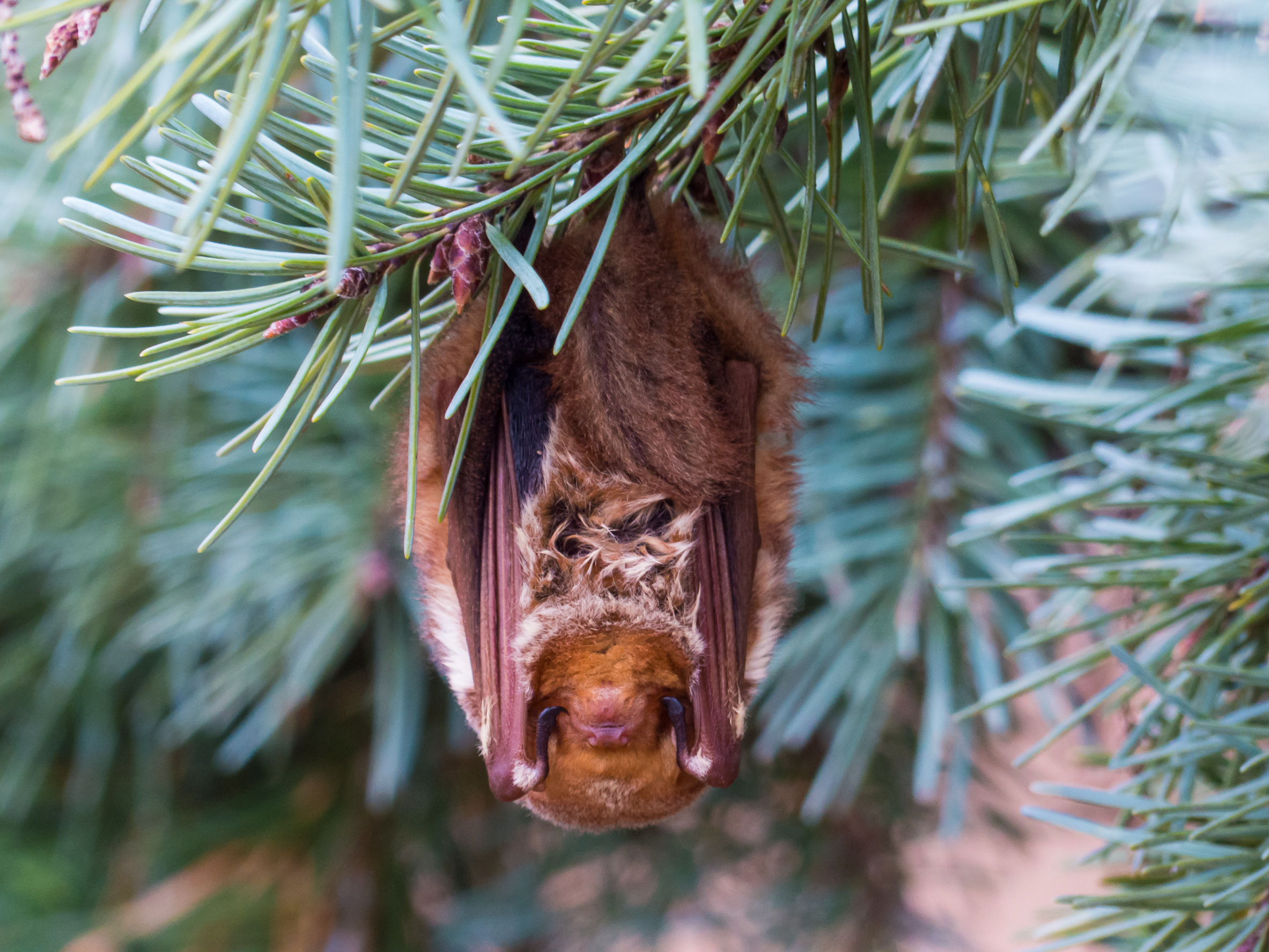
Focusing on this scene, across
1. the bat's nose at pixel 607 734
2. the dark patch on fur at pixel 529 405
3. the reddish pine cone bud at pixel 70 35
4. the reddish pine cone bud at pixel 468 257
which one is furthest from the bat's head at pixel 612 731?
the reddish pine cone bud at pixel 70 35

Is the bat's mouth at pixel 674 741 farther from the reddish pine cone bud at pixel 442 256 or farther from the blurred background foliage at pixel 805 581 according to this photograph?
the reddish pine cone bud at pixel 442 256

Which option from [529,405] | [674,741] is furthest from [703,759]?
[529,405]

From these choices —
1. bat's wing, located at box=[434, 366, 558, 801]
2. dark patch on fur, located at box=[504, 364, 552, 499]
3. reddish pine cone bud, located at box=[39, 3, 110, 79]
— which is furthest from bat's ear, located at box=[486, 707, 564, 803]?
reddish pine cone bud, located at box=[39, 3, 110, 79]

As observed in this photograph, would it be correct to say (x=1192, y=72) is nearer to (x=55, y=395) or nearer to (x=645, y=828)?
(x=55, y=395)

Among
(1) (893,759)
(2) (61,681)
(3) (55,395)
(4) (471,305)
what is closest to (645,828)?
(1) (893,759)

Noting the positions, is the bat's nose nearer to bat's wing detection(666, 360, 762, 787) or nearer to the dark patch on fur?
bat's wing detection(666, 360, 762, 787)

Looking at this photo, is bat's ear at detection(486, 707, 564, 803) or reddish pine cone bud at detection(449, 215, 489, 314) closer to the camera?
reddish pine cone bud at detection(449, 215, 489, 314)
